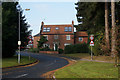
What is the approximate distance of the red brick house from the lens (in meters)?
55.7

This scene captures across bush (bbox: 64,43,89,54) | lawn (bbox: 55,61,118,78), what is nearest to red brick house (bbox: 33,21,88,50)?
bush (bbox: 64,43,89,54)

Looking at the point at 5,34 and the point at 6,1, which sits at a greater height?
the point at 6,1

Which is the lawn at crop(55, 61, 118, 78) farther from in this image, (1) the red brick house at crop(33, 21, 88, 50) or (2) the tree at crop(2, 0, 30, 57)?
(1) the red brick house at crop(33, 21, 88, 50)

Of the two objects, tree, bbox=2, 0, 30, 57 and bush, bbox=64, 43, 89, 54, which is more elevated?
tree, bbox=2, 0, 30, 57

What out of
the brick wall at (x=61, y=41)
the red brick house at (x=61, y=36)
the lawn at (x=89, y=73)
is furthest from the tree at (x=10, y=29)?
the brick wall at (x=61, y=41)

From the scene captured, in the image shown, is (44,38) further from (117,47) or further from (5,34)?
(117,47)

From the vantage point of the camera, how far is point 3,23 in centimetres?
2261

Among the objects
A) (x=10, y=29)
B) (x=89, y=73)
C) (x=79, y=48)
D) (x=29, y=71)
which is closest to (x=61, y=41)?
(x=79, y=48)

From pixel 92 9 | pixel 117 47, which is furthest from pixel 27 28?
pixel 117 47

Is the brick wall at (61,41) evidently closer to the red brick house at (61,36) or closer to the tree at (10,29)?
the red brick house at (61,36)

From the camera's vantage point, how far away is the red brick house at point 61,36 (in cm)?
5572

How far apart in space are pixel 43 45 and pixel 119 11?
33271 mm

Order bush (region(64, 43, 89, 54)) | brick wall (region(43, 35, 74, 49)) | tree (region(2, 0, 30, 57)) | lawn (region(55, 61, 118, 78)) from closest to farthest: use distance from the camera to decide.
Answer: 1. lawn (region(55, 61, 118, 78))
2. tree (region(2, 0, 30, 57))
3. bush (region(64, 43, 89, 54))
4. brick wall (region(43, 35, 74, 49))

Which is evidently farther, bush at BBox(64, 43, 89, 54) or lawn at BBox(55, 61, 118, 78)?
bush at BBox(64, 43, 89, 54)
